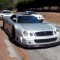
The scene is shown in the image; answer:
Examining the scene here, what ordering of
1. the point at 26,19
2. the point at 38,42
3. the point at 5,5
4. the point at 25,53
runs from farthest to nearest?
the point at 5,5 → the point at 26,19 → the point at 38,42 → the point at 25,53

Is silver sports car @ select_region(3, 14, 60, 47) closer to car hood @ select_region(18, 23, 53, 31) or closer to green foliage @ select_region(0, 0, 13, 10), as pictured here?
car hood @ select_region(18, 23, 53, 31)

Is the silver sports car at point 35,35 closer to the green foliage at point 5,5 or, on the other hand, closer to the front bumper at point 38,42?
the front bumper at point 38,42

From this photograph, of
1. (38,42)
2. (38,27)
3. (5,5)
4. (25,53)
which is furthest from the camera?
(5,5)

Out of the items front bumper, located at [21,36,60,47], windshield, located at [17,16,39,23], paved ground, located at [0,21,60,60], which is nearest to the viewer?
paved ground, located at [0,21,60,60]

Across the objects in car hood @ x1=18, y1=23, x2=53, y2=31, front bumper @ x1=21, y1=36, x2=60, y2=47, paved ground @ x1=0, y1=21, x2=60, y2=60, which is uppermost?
car hood @ x1=18, y1=23, x2=53, y2=31

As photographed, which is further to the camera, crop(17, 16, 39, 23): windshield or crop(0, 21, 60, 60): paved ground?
crop(17, 16, 39, 23): windshield

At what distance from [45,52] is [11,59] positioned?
Result: 1.65 meters

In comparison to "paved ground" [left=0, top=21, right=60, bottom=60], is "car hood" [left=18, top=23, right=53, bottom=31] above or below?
above

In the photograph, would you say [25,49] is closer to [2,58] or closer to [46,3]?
[2,58]

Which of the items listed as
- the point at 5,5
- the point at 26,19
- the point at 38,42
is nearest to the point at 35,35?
the point at 38,42

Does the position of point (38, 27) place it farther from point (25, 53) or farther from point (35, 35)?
point (25, 53)

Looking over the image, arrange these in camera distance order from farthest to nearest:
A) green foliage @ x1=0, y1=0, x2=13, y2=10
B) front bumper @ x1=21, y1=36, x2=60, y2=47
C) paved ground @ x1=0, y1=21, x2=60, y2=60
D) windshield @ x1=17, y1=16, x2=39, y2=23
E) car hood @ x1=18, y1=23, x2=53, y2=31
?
green foliage @ x1=0, y1=0, x2=13, y2=10
windshield @ x1=17, y1=16, x2=39, y2=23
car hood @ x1=18, y1=23, x2=53, y2=31
front bumper @ x1=21, y1=36, x2=60, y2=47
paved ground @ x1=0, y1=21, x2=60, y2=60

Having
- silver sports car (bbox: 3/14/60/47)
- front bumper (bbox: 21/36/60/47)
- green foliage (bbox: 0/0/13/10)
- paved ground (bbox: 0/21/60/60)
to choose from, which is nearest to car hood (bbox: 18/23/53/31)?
silver sports car (bbox: 3/14/60/47)

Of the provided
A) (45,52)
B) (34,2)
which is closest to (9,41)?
(45,52)
